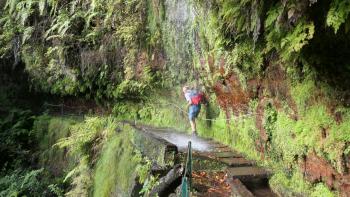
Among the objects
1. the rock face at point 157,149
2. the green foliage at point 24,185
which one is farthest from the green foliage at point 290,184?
the green foliage at point 24,185

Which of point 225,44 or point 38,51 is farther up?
point 38,51

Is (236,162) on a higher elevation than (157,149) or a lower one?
lower

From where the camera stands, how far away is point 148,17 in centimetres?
1460

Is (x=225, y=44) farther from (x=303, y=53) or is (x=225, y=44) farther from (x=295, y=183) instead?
(x=295, y=183)

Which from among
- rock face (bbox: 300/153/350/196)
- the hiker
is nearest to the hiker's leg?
the hiker

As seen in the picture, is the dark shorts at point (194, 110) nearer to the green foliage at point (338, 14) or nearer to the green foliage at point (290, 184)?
the green foliage at point (290, 184)

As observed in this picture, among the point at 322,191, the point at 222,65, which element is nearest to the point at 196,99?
the point at 222,65

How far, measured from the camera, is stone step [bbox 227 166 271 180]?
7250 mm

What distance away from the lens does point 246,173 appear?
7387 mm

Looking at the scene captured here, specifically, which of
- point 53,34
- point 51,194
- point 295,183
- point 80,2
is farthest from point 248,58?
point 53,34

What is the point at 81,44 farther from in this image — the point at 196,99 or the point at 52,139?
the point at 196,99

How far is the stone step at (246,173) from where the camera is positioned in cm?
725

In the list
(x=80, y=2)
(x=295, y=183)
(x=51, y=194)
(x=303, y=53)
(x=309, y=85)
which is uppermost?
(x=80, y=2)

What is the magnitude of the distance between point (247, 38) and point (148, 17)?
9083mm
